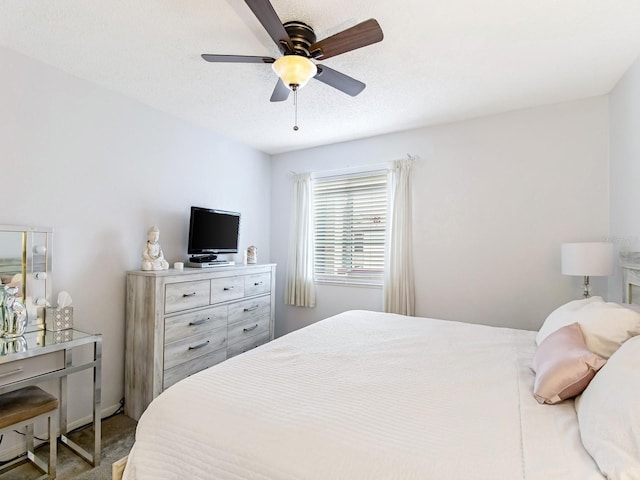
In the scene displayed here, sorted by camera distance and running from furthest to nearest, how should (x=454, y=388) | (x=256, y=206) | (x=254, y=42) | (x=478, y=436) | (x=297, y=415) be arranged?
(x=256, y=206), (x=254, y=42), (x=454, y=388), (x=297, y=415), (x=478, y=436)

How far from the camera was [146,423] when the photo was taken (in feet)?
4.08

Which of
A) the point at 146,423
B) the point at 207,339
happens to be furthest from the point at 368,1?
the point at 207,339

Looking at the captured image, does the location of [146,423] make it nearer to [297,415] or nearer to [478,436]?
[297,415]

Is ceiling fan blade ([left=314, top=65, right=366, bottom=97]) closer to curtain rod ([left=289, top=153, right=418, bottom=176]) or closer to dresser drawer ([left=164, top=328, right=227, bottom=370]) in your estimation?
curtain rod ([left=289, top=153, right=418, bottom=176])

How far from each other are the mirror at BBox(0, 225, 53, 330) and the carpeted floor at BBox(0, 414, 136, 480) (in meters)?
0.85

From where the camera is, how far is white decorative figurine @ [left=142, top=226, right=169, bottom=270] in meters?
2.71

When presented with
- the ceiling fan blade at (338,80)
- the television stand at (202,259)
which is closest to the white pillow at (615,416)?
the ceiling fan blade at (338,80)

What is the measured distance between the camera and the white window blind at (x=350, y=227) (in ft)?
12.2

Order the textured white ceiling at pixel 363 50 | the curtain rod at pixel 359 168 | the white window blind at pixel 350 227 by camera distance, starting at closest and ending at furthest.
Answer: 1. the textured white ceiling at pixel 363 50
2. the curtain rod at pixel 359 168
3. the white window blind at pixel 350 227

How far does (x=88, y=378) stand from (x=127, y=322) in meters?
0.47

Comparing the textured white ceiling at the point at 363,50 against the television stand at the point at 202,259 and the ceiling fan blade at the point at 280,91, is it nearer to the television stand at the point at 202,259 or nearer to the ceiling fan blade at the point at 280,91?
the ceiling fan blade at the point at 280,91

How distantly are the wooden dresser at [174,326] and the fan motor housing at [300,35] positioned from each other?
6.14ft

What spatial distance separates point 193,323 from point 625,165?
11.6 ft

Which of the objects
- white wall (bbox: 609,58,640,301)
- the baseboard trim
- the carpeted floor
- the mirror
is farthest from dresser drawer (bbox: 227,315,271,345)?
white wall (bbox: 609,58,640,301)
